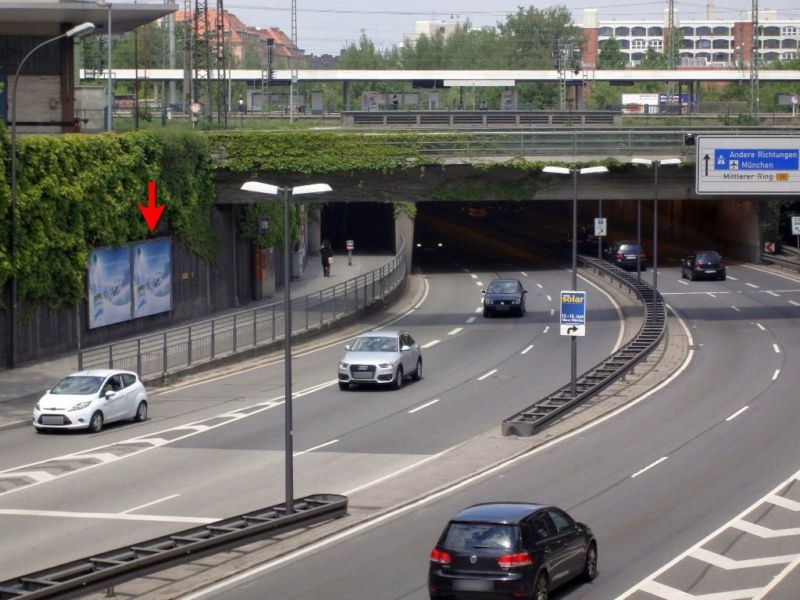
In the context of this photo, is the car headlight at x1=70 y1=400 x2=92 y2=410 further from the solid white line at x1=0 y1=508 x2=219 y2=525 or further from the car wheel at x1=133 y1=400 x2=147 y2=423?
the solid white line at x1=0 y1=508 x2=219 y2=525

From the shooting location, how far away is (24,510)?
2277 centimetres

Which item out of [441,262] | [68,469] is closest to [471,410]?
[68,469]

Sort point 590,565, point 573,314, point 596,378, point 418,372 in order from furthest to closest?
1. point 418,372
2. point 596,378
3. point 573,314
4. point 590,565

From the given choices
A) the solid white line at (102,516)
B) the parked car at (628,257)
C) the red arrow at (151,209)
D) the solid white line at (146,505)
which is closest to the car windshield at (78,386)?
the solid white line at (146,505)

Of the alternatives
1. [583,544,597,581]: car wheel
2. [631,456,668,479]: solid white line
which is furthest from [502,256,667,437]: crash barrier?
[583,544,597,581]: car wheel

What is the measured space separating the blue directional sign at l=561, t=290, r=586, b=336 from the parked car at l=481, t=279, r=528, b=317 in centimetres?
1914

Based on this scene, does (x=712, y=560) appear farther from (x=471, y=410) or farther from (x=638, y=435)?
(x=471, y=410)

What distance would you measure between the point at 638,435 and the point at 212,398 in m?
12.8

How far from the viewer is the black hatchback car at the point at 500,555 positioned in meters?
15.1

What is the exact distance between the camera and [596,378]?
3741 centimetres

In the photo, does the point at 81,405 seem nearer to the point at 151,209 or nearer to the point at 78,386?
the point at 78,386

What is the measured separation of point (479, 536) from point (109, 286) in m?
31.4

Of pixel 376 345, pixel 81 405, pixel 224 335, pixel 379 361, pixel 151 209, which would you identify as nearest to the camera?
pixel 81 405

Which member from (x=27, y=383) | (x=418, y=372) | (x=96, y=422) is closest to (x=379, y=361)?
(x=418, y=372)
